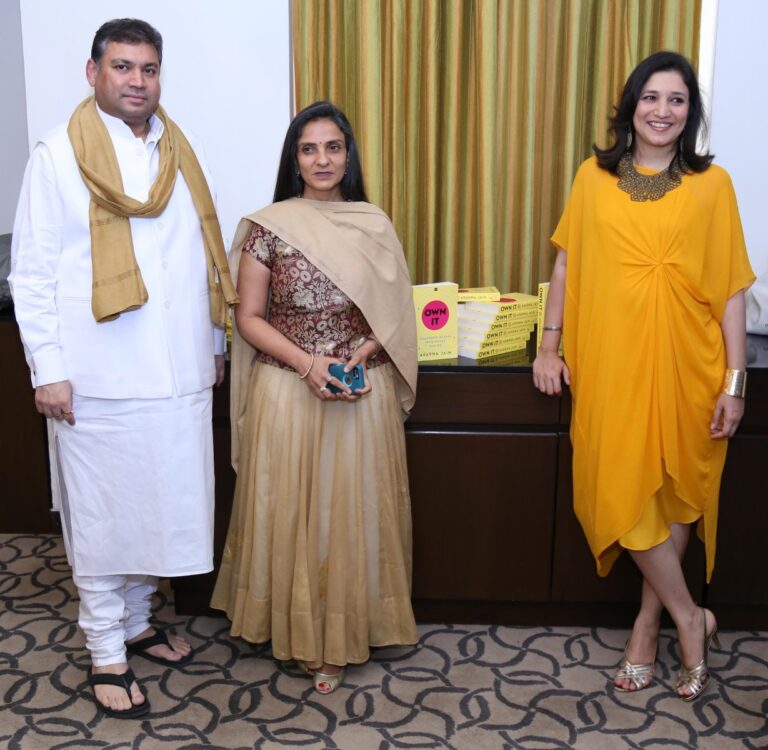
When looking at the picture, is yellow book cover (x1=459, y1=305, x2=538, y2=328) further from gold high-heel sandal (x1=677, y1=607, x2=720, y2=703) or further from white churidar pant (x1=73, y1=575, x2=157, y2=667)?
white churidar pant (x1=73, y1=575, x2=157, y2=667)

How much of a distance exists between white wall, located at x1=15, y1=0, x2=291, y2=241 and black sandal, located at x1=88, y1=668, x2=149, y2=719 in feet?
5.50

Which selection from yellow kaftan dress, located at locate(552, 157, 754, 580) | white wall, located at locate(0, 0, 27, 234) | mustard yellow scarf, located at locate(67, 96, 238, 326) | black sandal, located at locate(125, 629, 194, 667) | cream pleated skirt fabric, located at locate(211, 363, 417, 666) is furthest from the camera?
white wall, located at locate(0, 0, 27, 234)

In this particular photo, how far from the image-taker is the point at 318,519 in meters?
2.33

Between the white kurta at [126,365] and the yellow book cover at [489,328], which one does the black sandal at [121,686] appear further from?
the yellow book cover at [489,328]

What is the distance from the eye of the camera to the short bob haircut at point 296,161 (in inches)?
87.7

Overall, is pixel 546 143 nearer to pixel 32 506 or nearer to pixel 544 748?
pixel 544 748

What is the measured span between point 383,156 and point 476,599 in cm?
149

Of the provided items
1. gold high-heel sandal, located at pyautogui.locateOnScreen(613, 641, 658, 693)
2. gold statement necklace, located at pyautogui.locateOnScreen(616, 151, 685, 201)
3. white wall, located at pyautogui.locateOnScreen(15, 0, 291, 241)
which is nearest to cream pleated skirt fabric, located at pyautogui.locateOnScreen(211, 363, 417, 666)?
gold high-heel sandal, located at pyautogui.locateOnScreen(613, 641, 658, 693)

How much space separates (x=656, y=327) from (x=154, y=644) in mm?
1623

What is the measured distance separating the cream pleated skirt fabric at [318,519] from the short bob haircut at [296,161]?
46 centimetres

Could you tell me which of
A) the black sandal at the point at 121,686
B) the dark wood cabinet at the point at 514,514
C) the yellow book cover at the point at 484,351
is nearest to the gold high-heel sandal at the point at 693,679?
the dark wood cabinet at the point at 514,514

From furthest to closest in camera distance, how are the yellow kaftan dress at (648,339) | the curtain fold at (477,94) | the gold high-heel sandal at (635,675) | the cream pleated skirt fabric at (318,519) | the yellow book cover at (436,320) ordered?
the curtain fold at (477,94) → the yellow book cover at (436,320) → the gold high-heel sandal at (635,675) → the cream pleated skirt fabric at (318,519) → the yellow kaftan dress at (648,339)

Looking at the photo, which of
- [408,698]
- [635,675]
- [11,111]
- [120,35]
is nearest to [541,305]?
[635,675]

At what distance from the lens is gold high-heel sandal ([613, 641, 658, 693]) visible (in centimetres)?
240
